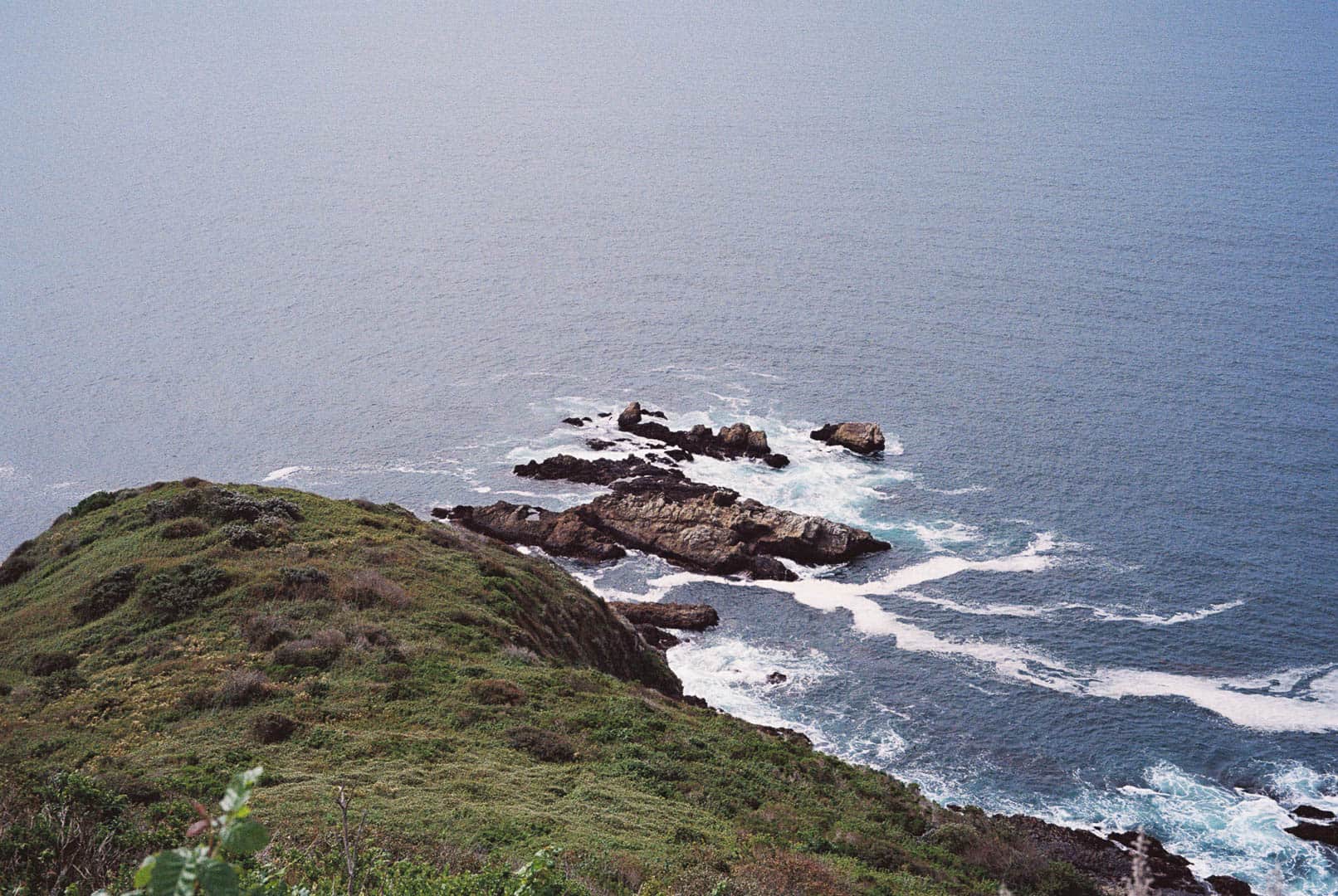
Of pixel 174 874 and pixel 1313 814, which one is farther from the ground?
pixel 174 874

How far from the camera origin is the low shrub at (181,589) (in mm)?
39844

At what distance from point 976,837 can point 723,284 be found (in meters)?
104

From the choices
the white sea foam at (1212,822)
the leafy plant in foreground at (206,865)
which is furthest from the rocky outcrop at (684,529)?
the leafy plant in foreground at (206,865)

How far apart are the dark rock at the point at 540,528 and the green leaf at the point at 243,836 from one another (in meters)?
74.0

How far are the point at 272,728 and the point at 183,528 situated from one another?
20.1 meters

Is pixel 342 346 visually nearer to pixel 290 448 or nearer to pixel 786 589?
pixel 290 448

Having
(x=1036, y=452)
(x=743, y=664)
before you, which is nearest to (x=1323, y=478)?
(x=1036, y=452)

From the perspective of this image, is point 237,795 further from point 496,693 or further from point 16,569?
point 16,569

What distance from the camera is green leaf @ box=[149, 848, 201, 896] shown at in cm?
603

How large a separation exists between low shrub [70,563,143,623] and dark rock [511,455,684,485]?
50.5 meters

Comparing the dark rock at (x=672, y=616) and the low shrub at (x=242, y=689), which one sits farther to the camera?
the dark rock at (x=672, y=616)

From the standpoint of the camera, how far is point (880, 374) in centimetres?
10912

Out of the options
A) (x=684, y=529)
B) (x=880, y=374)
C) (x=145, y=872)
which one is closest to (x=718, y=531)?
(x=684, y=529)

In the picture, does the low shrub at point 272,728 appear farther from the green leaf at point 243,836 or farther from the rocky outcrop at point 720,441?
the rocky outcrop at point 720,441
